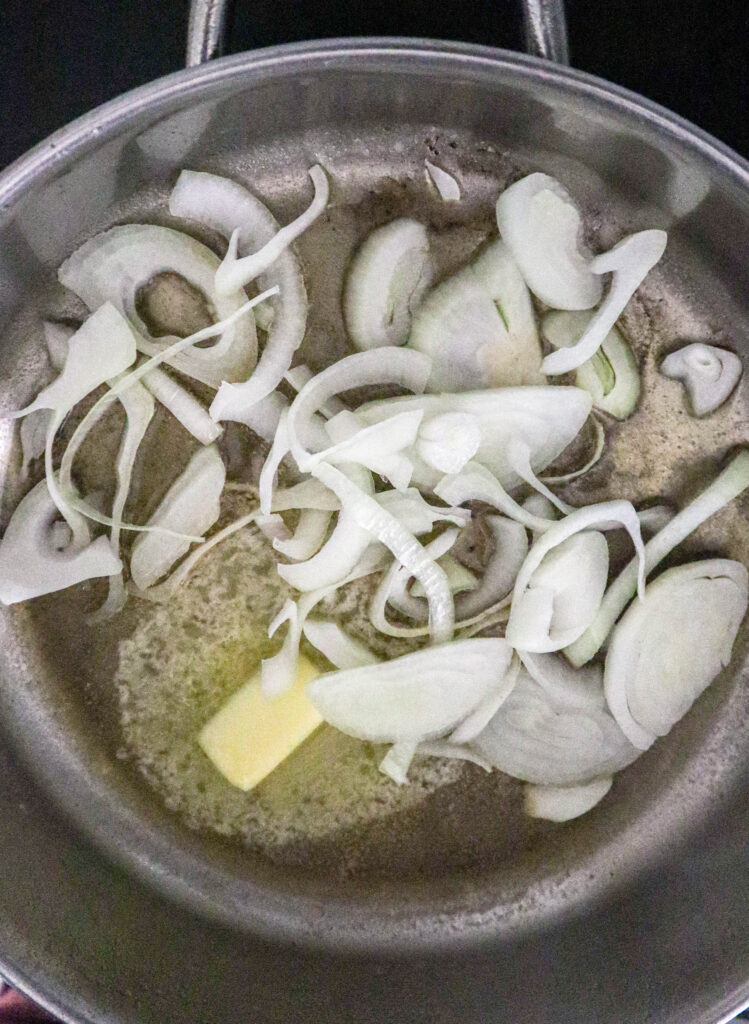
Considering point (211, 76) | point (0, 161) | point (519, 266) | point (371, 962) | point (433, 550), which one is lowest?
point (371, 962)

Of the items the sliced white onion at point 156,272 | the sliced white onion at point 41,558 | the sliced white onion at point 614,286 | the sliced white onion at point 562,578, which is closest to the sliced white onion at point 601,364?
the sliced white onion at point 614,286

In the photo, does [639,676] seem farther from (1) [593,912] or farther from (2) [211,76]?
(2) [211,76]

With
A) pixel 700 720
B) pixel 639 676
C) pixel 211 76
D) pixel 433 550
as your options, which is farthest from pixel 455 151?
pixel 700 720

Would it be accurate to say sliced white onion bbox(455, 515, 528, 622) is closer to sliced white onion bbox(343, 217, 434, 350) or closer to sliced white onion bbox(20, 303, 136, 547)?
sliced white onion bbox(343, 217, 434, 350)

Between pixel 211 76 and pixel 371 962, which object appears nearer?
pixel 211 76

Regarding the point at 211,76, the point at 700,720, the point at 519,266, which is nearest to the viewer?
the point at 211,76

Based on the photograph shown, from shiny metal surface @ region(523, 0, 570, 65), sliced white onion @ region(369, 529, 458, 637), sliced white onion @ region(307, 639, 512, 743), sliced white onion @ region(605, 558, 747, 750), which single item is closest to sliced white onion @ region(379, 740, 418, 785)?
sliced white onion @ region(307, 639, 512, 743)

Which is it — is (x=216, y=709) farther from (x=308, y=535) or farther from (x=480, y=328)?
(x=480, y=328)

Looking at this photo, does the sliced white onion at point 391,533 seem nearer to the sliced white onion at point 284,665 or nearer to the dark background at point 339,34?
the sliced white onion at point 284,665
